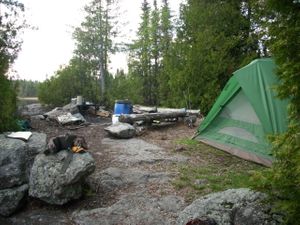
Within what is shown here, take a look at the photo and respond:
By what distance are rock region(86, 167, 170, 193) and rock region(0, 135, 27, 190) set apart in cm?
138

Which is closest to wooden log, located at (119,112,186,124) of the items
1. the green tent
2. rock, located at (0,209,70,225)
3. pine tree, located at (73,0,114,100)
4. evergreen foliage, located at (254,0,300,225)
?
the green tent

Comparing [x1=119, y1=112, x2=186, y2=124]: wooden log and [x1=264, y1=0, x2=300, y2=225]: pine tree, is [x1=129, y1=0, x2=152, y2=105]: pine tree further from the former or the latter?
[x1=264, y1=0, x2=300, y2=225]: pine tree

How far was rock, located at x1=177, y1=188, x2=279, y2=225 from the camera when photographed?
12.4 ft

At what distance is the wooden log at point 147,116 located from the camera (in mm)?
11859

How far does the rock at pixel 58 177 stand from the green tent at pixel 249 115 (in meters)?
3.85

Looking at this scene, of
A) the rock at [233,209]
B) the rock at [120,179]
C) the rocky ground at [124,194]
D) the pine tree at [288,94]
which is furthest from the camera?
the rock at [120,179]

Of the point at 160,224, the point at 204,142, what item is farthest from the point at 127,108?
the point at 160,224

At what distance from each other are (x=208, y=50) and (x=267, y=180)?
12839 mm

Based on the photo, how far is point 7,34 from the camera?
12820mm

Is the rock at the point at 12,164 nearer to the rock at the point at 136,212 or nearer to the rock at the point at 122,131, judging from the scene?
the rock at the point at 136,212

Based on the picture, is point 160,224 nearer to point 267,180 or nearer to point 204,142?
point 267,180

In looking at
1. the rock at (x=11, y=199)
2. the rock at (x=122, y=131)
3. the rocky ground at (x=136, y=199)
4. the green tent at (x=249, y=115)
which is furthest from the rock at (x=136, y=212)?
the rock at (x=122, y=131)

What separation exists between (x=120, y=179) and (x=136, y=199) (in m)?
0.97

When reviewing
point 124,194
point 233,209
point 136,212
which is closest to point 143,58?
point 124,194
